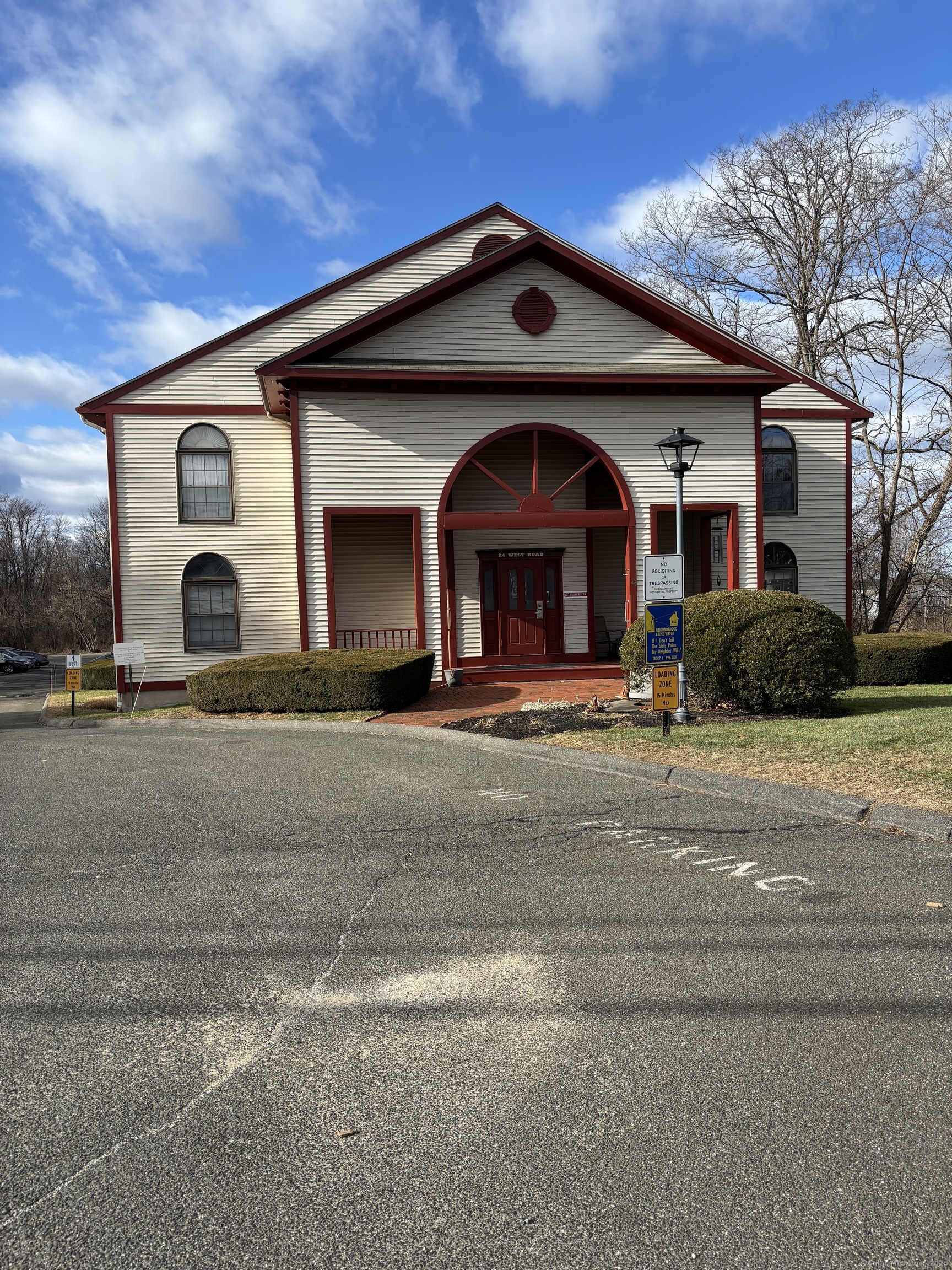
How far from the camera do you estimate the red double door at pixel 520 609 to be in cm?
2100

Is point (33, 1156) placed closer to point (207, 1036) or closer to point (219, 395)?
point (207, 1036)

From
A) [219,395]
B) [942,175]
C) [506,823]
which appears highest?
[942,175]

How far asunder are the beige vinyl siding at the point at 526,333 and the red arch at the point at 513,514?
1584 millimetres

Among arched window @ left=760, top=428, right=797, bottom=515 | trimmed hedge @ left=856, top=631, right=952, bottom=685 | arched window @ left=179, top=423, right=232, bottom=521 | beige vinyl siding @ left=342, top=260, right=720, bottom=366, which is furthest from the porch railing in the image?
arched window @ left=760, top=428, right=797, bottom=515

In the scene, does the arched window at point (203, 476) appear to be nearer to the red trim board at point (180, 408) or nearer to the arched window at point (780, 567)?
the red trim board at point (180, 408)

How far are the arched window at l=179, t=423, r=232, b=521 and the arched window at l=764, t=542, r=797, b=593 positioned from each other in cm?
1279

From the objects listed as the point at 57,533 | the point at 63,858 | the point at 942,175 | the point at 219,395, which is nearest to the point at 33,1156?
the point at 63,858

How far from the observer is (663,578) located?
11594 mm

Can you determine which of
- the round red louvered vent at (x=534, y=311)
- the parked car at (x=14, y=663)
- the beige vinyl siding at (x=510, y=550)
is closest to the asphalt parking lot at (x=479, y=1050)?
the beige vinyl siding at (x=510, y=550)

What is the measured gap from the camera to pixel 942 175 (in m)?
27.9

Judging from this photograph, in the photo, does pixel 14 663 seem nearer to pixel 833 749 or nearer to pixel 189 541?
pixel 189 541

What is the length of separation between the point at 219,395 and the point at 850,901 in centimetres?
1781

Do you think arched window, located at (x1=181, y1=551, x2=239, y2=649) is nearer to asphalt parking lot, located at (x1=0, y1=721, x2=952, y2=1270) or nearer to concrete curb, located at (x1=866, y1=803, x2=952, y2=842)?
asphalt parking lot, located at (x1=0, y1=721, x2=952, y2=1270)

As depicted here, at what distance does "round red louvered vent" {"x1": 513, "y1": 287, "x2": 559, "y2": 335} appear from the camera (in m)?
19.4
